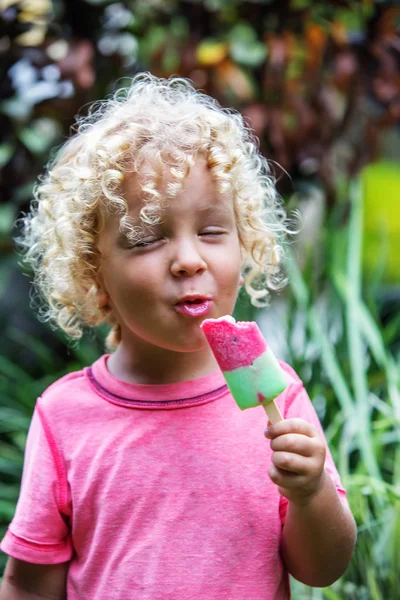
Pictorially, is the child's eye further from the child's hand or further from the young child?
the child's hand

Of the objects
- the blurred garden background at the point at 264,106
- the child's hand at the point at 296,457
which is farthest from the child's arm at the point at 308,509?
the blurred garden background at the point at 264,106

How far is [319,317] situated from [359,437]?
0.96 m

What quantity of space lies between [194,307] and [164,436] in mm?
275

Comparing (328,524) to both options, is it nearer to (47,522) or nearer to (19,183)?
(47,522)

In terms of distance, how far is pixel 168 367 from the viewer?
1695mm

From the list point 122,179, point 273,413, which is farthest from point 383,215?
point 273,413

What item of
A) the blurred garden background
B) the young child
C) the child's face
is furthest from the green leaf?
the child's face

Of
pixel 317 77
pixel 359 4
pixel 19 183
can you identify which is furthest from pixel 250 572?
pixel 359 4

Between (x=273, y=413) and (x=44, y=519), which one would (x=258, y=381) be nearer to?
(x=273, y=413)

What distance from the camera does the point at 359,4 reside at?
11.7 feet

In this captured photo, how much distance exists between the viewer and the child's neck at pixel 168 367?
5.55 ft

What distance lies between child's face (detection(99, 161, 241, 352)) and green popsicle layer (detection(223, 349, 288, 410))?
16cm

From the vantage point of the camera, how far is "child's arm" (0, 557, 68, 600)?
1.68m

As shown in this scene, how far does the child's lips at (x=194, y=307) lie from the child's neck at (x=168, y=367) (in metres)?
0.15
